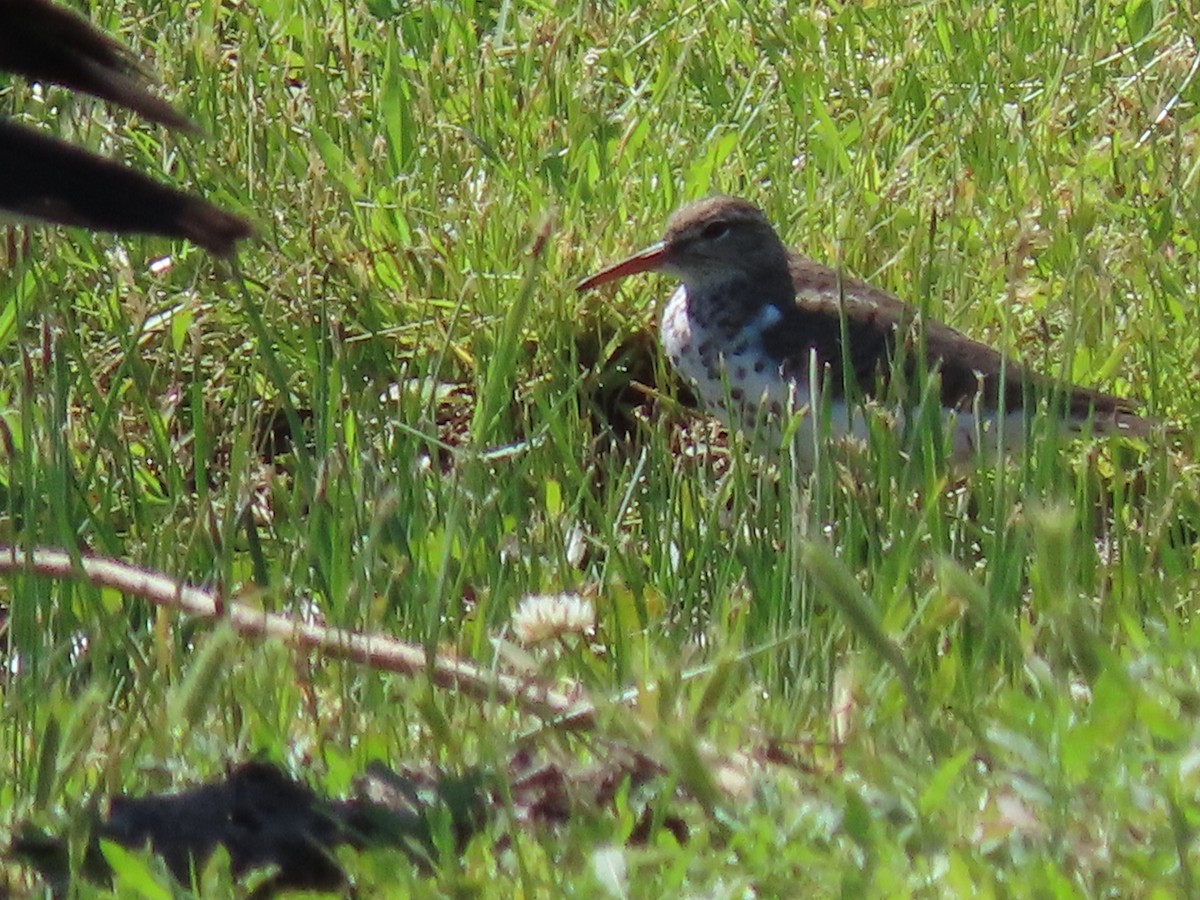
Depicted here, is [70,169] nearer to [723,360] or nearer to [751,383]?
[723,360]

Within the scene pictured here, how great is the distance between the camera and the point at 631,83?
21.9 feet

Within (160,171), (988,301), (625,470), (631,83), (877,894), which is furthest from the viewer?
(631,83)

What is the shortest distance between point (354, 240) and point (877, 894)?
12.4 ft

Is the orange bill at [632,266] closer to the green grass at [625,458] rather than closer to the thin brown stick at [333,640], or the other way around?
the green grass at [625,458]

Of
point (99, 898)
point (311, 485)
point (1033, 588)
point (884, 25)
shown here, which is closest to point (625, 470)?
point (311, 485)

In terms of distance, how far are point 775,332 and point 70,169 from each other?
308 cm

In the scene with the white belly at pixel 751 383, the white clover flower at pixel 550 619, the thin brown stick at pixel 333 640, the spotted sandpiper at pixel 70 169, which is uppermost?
the spotted sandpiper at pixel 70 169

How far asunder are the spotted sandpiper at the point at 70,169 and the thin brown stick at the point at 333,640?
499 millimetres

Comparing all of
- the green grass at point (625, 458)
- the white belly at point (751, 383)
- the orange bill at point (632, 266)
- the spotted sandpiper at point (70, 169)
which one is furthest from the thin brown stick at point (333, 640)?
the orange bill at point (632, 266)

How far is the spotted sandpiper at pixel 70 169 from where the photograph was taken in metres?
2.98

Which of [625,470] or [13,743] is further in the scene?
[625,470]

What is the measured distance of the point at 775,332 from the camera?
587cm

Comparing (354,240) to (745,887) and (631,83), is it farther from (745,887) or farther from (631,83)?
(745,887)

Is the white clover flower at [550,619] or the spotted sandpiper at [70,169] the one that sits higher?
the spotted sandpiper at [70,169]
